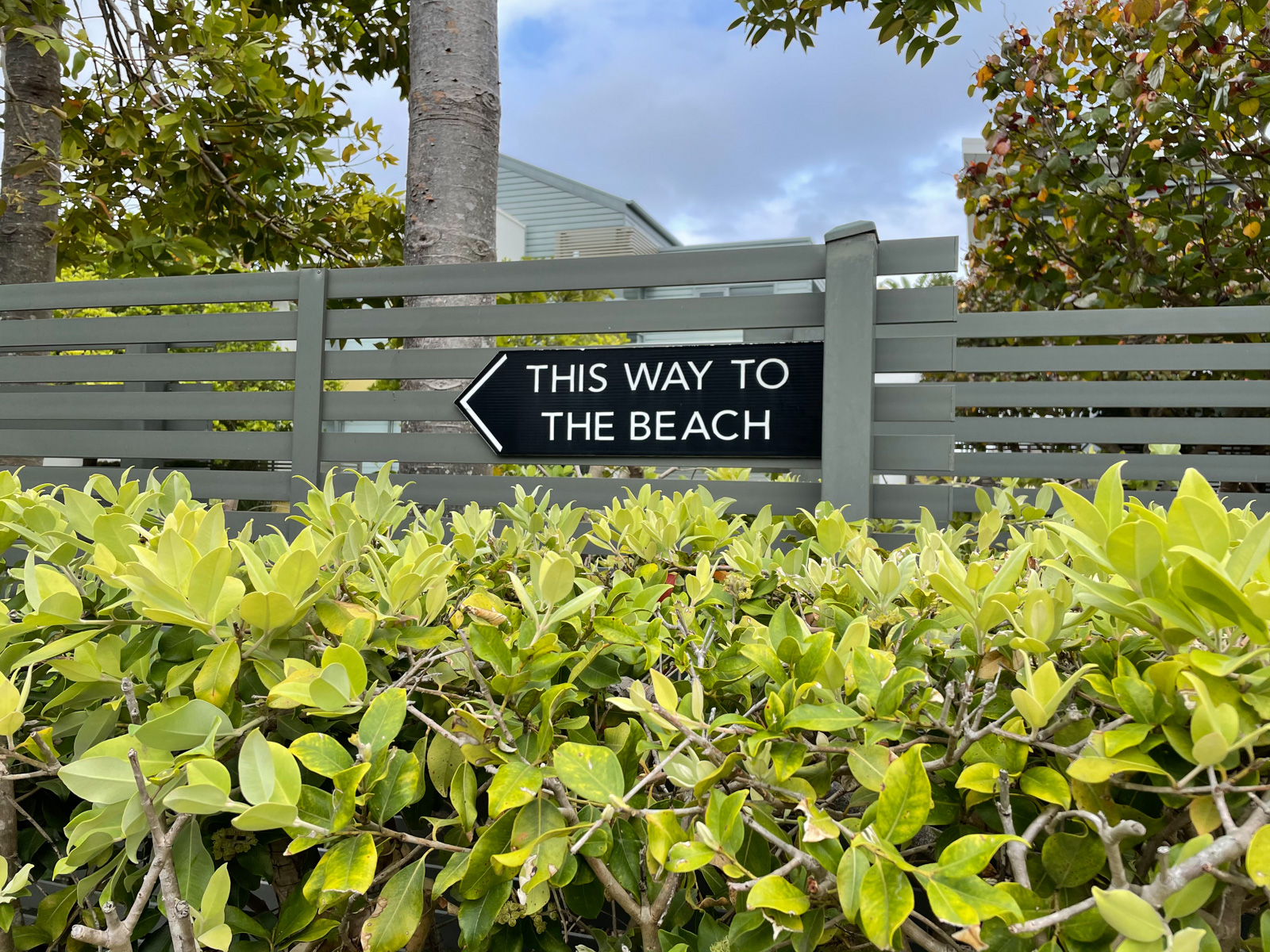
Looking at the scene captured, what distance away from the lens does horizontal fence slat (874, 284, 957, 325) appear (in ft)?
9.58

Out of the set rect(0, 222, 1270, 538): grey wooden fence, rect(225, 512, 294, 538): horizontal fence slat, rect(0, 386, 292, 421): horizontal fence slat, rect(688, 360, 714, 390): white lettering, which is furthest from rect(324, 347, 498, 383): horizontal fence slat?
rect(688, 360, 714, 390): white lettering

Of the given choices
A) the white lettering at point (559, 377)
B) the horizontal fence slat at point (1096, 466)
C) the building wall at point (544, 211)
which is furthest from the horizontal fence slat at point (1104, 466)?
the building wall at point (544, 211)

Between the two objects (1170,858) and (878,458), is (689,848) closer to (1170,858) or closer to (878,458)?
(1170,858)

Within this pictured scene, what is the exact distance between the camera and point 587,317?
3.32 metres

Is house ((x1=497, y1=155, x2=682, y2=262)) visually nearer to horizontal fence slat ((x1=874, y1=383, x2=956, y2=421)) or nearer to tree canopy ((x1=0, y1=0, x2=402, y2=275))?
tree canopy ((x1=0, y1=0, x2=402, y2=275))

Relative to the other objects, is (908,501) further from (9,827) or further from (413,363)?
(9,827)

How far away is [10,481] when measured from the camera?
150 centimetres

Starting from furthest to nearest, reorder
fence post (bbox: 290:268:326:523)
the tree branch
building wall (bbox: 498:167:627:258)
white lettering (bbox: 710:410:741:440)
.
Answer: building wall (bbox: 498:167:627:258) → fence post (bbox: 290:268:326:523) → white lettering (bbox: 710:410:741:440) → the tree branch

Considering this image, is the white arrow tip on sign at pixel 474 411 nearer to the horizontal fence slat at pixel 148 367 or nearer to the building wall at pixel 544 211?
the horizontal fence slat at pixel 148 367

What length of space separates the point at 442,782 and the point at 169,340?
3903 millimetres

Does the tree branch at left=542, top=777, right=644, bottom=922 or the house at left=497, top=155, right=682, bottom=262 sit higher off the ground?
the house at left=497, top=155, right=682, bottom=262

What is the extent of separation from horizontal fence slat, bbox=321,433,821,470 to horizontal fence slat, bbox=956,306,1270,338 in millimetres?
1168

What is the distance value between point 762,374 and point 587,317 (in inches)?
29.1

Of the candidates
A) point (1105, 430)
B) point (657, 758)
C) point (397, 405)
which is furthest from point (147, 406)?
point (1105, 430)
